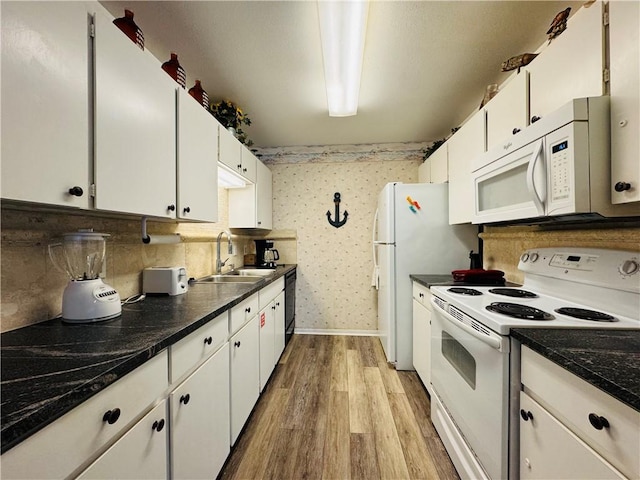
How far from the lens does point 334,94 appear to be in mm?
2219

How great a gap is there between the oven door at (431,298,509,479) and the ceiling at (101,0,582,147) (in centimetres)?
165

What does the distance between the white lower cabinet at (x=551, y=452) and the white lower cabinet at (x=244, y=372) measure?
133cm

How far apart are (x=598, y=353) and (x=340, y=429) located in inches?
58.3

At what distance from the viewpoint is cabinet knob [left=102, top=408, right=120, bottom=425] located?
2.23ft

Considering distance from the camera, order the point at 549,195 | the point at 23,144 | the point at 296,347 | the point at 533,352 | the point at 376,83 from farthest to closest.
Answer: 1. the point at 296,347
2. the point at 376,83
3. the point at 549,195
4. the point at 533,352
5. the point at 23,144

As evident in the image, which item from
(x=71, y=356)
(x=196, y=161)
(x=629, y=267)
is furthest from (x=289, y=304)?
(x=629, y=267)

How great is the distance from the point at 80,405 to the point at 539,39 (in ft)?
8.85

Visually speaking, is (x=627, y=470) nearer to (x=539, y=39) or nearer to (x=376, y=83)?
(x=539, y=39)

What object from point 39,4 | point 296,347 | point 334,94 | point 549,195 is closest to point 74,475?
point 39,4

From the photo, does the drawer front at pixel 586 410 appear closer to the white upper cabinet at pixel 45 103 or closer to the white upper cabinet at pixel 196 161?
the white upper cabinet at pixel 45 103

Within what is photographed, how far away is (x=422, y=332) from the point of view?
219 centimetres

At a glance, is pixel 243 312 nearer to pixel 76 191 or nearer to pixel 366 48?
pixel 76 191

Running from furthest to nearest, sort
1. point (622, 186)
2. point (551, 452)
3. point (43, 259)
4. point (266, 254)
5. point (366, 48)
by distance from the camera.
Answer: point (266, 254), point (366, 48), point (43, 259), point (622, 186), point (551, 452)

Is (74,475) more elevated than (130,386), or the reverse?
(130,386)
